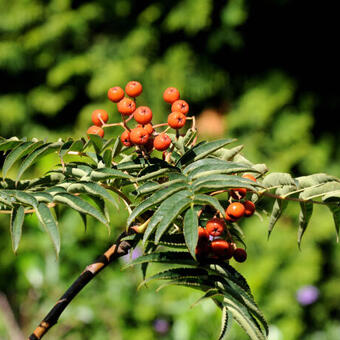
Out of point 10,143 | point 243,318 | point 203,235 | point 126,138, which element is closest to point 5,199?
point 10,143

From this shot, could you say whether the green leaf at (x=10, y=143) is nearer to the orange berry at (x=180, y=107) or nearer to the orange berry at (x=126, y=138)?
the orange berry at (x=126, y=138)

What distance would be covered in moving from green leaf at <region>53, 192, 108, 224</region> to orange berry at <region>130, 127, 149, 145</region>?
17 centimetres

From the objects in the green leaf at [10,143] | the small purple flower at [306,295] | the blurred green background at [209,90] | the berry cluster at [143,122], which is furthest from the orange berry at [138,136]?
the small purple flower at [306,295]

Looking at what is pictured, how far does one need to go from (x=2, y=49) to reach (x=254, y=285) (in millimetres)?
2725

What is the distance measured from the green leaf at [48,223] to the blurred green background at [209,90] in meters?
2.88

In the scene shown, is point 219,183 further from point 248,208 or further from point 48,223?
point 48,223

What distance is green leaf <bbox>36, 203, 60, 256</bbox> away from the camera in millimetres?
855

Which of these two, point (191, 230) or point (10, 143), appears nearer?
point (191, 230)

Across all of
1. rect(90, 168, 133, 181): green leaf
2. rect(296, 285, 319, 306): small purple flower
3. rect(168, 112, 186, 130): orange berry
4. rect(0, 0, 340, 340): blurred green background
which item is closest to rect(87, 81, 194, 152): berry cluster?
rect(168, 112, 186, 130): orange berry

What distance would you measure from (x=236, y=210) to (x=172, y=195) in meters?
0.16

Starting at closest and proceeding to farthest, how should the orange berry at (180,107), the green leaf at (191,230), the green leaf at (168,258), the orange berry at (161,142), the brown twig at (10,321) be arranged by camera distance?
the green leaf at (191,230), the green leaf at (168,258), the orange berry at (161,142), the orange berry at (180,107), the brown twig at (10,321)

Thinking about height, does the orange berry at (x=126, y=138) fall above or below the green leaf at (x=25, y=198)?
above

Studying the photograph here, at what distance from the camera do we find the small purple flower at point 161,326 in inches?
135

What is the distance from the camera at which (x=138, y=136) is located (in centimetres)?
99
